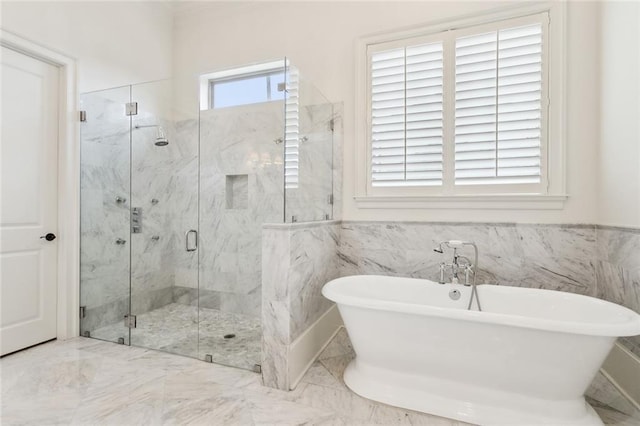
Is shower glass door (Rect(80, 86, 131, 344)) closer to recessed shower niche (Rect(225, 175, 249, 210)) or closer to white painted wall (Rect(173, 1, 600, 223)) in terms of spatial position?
white painted wall (Rect(173, 1, 600, 223))

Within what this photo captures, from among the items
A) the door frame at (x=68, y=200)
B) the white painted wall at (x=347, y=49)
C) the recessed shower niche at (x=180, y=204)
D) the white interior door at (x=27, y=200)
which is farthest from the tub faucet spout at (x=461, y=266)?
the white interior door at (x=27, y=200)

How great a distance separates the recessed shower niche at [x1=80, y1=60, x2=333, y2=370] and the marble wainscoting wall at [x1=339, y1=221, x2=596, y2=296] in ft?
1.59

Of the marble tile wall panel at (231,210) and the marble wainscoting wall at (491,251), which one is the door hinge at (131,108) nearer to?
the marble tile wall panel at (231,210)

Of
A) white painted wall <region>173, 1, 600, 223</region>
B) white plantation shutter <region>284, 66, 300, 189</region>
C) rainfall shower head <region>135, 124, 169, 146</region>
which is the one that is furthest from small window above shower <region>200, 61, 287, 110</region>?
white plantation shutter <region>284, 66, 300, 189</region>

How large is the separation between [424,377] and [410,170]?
1.50 meters

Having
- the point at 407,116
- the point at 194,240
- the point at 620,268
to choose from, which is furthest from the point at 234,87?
the point at 620,268

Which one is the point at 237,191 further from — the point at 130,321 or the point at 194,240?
the point at 130,321

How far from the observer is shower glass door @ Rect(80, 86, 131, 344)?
265 centimetres

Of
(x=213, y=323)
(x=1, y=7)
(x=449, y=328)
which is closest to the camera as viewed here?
(x=449, y=328)

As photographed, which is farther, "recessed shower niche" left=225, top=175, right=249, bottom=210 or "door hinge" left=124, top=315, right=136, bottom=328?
"recessed shower niche" left=225, top=175, right=249, bottom=210

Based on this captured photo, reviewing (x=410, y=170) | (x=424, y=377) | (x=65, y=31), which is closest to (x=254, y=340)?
(x=424, y=377)

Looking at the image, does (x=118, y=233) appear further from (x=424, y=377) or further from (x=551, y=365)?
(x=551, y=365)

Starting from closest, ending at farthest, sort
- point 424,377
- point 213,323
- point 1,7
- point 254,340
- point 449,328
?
point 449,328 → point 424,377 → point 1,7 → point 254,340 → point 213,323

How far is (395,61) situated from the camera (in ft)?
8.58
